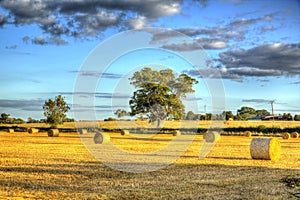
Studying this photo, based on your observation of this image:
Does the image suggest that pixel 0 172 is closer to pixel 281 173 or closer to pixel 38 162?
pixel 38 162

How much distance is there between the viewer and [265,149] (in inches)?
752

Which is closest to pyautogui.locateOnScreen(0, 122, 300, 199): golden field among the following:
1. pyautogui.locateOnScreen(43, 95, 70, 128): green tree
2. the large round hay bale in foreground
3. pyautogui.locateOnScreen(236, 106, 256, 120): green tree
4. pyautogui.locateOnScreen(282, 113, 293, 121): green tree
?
the large round hay bale in foreground

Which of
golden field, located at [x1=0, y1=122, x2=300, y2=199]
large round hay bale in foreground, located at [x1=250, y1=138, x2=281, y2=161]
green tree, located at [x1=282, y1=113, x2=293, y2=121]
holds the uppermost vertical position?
green tree, located at [x1=282, y1=113, x2=293, y2=121]

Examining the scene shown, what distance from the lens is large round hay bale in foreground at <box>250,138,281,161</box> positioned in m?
19.1

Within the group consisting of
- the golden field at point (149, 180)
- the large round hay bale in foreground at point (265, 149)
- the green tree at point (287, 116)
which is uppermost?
the green tree at point (287, 116)

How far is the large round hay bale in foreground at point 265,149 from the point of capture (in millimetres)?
19062

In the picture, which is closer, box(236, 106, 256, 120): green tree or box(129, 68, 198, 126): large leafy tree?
box(129, 68, 198, 126): large leafy tree

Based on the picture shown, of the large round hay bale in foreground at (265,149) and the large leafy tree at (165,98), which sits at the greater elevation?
the large leafy tree at (165,98)

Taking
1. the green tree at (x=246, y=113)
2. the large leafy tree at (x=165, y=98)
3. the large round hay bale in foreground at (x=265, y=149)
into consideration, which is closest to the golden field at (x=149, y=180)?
the large round hay bale in foreground at (x=265, y=149)

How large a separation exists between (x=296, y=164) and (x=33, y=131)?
38.4 m

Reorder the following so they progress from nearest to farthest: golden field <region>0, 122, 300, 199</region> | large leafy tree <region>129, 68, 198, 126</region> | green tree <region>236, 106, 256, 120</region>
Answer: golden field <region>0, 122, 300, 199</region> < large leafy tree <region>129, 68, 198, 126</region> < green tree <region>236, 106, 256, 120</region>

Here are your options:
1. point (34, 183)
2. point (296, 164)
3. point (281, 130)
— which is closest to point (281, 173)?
point (296, 164)

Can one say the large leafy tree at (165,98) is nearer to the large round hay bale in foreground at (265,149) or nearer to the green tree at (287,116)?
the large round hay bale in foreground at (265,149)

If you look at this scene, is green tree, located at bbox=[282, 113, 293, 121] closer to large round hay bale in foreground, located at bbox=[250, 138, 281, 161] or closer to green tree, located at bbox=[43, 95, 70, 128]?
green tree, located at bbox=[43, 95, 70, 128]
